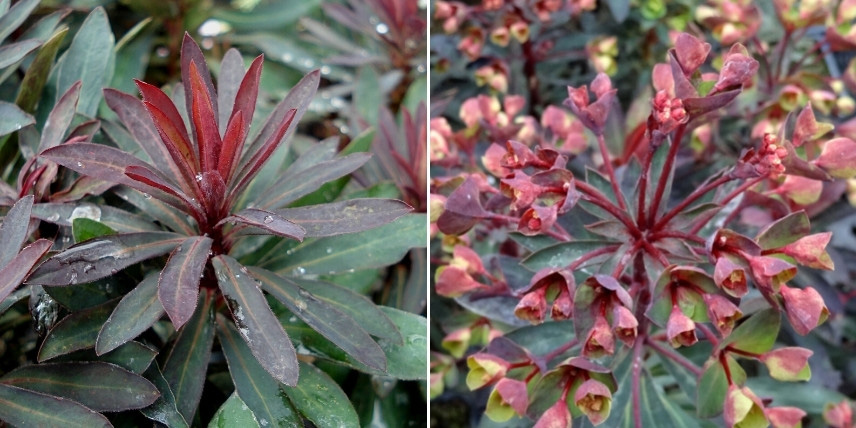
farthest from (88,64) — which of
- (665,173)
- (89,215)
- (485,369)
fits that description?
(665,173)

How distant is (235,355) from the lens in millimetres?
876

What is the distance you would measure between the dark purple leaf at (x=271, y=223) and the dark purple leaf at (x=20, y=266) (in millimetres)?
173

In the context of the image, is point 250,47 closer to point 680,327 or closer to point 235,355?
point 235,355

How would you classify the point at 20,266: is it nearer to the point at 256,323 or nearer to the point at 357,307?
the point at 256,323

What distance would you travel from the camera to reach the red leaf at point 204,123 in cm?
73

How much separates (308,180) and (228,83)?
0.17m

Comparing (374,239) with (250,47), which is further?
(250,47)

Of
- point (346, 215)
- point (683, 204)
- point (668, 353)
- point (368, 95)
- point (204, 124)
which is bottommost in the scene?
point (668, 353)

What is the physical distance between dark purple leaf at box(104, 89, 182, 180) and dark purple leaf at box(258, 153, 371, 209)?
0.12 meters

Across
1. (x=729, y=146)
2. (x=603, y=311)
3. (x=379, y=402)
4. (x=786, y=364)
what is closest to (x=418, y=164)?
(x=379, y=402)

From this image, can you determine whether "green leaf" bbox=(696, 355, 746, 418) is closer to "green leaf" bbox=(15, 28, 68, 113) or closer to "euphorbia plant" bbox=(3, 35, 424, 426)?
"euphorbia plant" bbox=(3, 35, 424, 426)

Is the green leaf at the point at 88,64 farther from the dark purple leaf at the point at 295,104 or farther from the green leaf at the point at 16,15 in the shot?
the dark purple leaf at the point at 295,104

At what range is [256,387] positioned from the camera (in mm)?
850

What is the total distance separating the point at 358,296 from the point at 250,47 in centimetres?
98
